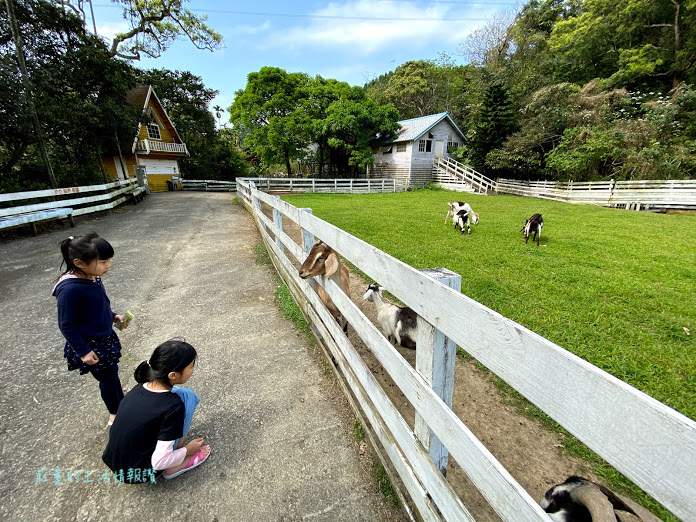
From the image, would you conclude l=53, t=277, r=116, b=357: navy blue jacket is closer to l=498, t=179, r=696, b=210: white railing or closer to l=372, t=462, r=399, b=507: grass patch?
l=372, t=462, r=399, b=507: grass patch

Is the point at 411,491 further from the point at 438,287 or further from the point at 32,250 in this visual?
the point at 32,250

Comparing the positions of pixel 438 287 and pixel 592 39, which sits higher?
pixel 592 39

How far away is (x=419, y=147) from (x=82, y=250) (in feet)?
87.6

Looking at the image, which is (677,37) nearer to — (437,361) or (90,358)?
(437,361)

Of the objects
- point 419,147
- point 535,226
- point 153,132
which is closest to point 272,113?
point 153,132

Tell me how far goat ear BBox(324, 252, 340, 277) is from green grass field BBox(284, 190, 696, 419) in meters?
2.36

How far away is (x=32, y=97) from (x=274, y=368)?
42.1 ft

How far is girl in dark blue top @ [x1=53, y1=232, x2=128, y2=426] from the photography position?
2.05m

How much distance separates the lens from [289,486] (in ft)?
6.22

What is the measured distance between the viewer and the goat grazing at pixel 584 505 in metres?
1.15

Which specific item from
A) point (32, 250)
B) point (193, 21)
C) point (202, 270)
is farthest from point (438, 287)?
point (193, 21)

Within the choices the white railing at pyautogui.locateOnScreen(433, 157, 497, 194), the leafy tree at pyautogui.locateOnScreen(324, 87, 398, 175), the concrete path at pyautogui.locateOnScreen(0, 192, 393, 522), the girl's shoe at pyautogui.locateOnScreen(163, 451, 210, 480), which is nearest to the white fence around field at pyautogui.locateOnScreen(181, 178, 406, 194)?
the leafy tree at pyautogui.locateOnScreen(324, 87, 398, 175)

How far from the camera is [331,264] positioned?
276 centimetres

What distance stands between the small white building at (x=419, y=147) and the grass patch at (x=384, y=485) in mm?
25066
